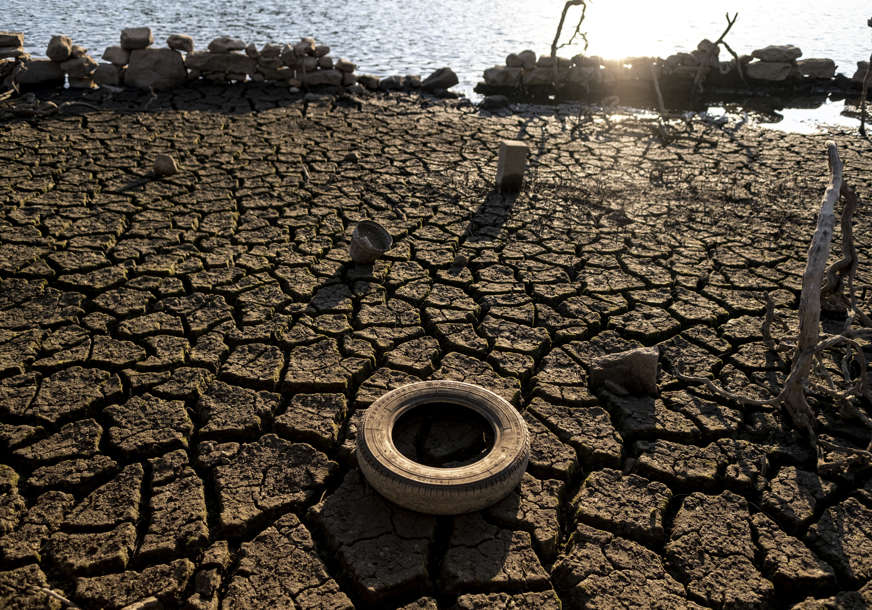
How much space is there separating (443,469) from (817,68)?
1431 centimetres

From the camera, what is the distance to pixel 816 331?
313 cm

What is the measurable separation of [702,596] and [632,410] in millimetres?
1145

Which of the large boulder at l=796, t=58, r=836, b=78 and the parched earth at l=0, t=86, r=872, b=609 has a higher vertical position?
the large boulder at l=796, t=58, r=836, b=78

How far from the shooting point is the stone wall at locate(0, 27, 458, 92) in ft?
31.5

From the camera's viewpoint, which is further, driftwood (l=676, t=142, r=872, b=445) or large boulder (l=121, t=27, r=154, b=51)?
large boulder (l=121, t=27, r=154, b=51)

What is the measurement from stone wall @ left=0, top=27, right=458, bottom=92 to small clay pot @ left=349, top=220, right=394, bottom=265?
6.19 meters

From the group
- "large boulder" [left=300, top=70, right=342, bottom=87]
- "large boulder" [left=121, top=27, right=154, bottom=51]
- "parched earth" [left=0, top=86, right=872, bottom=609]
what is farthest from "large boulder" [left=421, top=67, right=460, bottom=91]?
"large boulder" [left=121, top=27, right=154, bottom=51]

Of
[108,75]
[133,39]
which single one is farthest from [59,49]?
[133,39]

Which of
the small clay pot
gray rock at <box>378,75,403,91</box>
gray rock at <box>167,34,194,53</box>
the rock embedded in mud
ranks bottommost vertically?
the small clay pot

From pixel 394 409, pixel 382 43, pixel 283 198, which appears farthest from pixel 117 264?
pixel 382 43

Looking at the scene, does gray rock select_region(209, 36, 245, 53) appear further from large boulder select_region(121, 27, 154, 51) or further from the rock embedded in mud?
the rock embedded in mud

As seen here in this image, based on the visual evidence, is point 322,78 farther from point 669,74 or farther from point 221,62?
point 669,74

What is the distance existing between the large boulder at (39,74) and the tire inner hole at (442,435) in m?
9.75

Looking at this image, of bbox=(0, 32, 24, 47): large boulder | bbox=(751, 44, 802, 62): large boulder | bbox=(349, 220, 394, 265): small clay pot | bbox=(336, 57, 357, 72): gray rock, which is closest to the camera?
bbox=(349, 220, 394, 265): small clay pot
